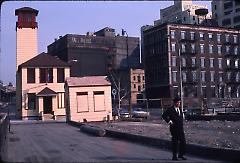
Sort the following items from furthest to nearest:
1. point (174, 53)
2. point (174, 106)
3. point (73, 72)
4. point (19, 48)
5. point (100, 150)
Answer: point (73, 72), point (174, 53), point (19, 48), point (100, 150), point (174, 106)

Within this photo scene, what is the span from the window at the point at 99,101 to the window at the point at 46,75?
18.8 metres

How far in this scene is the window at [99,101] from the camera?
124ft

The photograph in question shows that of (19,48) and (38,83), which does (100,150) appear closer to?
(38,83)

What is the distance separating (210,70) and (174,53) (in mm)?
10354

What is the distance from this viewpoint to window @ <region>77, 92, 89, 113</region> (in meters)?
37.2

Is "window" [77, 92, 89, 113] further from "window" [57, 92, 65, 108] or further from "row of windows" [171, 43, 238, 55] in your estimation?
"row of windows" [171, 43, 238, 55]

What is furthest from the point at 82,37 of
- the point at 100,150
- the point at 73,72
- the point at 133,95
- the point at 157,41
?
the point at 100,150

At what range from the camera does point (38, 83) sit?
179 ft

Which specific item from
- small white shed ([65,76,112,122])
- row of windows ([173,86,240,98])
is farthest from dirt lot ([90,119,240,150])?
row of windows ([173,86,240,98])

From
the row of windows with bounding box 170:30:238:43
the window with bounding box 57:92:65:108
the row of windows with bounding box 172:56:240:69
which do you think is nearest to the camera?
the window with bounding box 57:92:65:108

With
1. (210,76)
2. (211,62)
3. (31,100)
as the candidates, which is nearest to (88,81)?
(31,100)

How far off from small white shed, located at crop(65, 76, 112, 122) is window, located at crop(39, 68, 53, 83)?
17.6 metres

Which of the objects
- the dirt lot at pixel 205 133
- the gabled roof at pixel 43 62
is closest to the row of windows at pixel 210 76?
the gabled roof at pixel 43 62

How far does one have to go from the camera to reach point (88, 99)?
37.5 metres
